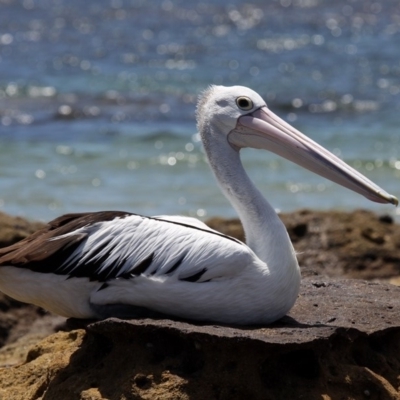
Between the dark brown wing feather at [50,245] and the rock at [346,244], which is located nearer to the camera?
the dark brown wing feather at [50,245]

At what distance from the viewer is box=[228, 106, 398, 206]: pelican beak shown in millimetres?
4742

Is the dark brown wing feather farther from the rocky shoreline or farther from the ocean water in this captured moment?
the ocean water

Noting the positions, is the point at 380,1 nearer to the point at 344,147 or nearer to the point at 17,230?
the point at 344,147

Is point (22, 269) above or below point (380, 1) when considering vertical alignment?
below

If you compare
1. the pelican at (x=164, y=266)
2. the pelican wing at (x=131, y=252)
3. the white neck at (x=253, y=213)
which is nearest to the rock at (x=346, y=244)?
the white neck at (x=253, y=213)

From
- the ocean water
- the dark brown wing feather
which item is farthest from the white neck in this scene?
the ocean water

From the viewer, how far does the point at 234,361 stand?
434 cm

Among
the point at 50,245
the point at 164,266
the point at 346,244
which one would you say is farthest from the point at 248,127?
the point at 346,244

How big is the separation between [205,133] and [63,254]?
947 millimetres

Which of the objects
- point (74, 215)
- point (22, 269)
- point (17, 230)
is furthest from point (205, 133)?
point (17, 230)

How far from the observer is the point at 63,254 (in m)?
4.60

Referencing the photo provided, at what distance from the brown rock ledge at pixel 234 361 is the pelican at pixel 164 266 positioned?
0.46ft

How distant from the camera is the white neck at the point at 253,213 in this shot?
15.5 feet

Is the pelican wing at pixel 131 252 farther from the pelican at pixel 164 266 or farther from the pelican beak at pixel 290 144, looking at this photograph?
the pelican beak at pixel 290 144
